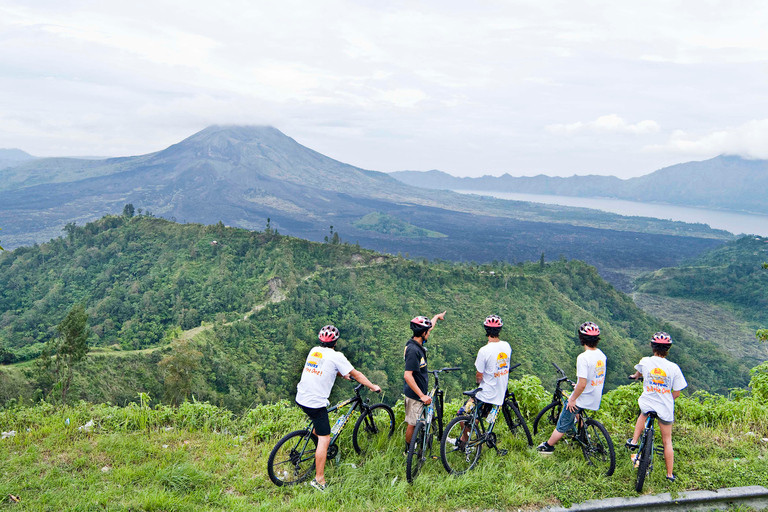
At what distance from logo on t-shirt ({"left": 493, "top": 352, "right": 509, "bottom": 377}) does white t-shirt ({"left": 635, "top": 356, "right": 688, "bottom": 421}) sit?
1.68 meters

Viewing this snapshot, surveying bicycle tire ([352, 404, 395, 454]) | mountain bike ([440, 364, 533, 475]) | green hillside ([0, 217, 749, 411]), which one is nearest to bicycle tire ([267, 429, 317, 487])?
bicycle tire ([352, 404, 395, 454])

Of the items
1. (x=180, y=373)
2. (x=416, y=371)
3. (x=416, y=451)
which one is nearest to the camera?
(x=416, y=371)

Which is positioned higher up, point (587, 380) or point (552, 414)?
point (587, 380)

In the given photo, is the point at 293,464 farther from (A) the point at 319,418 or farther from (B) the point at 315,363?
(B) the point at 315,363

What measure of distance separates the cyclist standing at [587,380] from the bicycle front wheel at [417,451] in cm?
202

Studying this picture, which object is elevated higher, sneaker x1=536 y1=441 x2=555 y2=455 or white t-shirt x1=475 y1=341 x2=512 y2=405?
white t-shirt x1=475 y1=341 x2=512 y2=405

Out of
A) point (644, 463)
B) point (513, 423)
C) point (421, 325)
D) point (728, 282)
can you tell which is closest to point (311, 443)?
point (421, 325)

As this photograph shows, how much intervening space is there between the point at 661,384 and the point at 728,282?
146 m

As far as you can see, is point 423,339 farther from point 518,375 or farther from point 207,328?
point 518,375

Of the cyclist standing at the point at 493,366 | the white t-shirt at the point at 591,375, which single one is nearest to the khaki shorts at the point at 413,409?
the cyclist standing at the point at 493,366

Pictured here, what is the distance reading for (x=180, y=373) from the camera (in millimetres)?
26688

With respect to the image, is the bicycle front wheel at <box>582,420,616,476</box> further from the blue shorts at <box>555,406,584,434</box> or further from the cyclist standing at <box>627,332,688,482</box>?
the cyclist standing at <box>627,332,688,482</box>

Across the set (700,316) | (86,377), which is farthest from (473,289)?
(700,316)

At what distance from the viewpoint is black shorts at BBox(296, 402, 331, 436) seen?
18.4 ft
